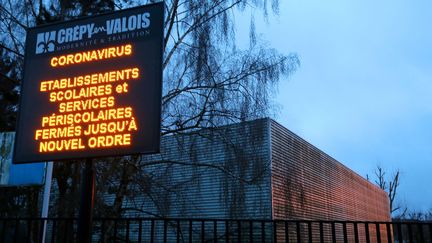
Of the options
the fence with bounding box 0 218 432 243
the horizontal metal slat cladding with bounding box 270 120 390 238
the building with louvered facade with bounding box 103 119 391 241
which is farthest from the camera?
the horizontal metal slat cladding with bounding box 270 120 390 238

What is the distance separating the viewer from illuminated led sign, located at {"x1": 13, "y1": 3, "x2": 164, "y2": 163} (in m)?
5.93

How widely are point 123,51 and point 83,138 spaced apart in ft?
4.18

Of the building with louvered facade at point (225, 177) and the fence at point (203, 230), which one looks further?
the building with louvered facade at point (225, 177)

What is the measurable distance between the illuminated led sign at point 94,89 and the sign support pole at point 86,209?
572mm

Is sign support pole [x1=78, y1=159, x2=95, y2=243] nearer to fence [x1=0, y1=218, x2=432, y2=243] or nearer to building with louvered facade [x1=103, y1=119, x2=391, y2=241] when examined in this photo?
fence [x1=0, y1=218, x2=432, y2=243]

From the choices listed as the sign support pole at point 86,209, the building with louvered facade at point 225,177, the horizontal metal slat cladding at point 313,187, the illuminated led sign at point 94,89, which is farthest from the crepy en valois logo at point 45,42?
the horizontal metal slat cladding at point 313,187

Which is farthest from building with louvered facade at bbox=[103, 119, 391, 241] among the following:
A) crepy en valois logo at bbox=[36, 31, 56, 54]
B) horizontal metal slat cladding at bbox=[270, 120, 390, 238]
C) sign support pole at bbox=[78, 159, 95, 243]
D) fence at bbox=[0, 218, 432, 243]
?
crepy en valois logo at bbox=[36, 31, 56, 54]

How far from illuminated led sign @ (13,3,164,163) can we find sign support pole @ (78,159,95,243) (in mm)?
572

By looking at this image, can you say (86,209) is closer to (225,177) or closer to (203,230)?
(203,230)

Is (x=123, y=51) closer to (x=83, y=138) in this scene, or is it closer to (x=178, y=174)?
(x=83, y=138)

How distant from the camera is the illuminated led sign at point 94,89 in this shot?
19.5ft

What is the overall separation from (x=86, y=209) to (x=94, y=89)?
1.60 metres

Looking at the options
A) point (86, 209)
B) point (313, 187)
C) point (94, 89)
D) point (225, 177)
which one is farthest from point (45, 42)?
point (313, 187)

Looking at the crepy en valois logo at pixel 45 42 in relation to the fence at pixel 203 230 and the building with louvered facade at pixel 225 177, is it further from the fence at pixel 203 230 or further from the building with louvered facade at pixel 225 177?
the building with louvered facade at pixel 225 177
